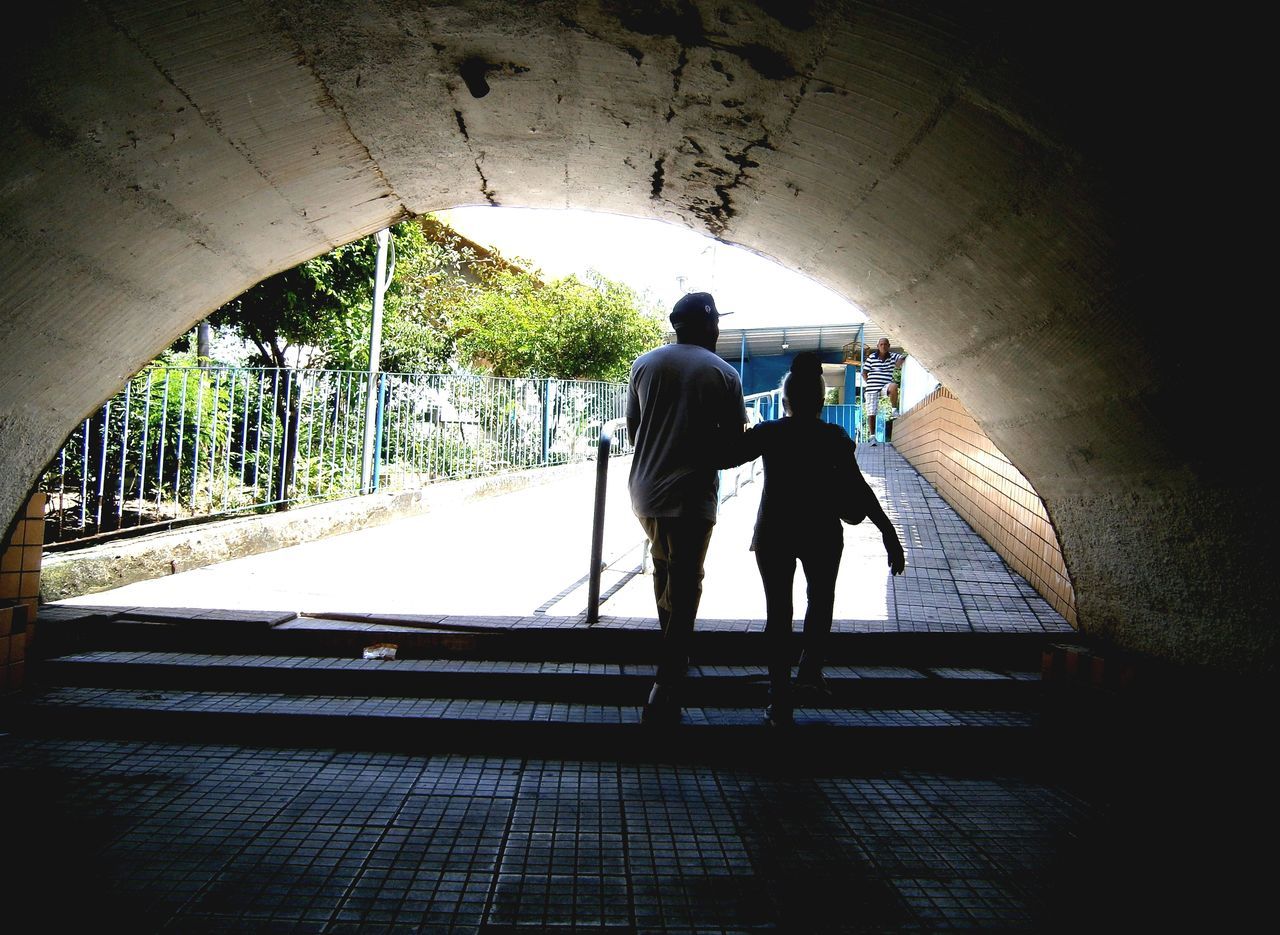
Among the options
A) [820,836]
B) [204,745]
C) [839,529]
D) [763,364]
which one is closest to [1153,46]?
[839,529]

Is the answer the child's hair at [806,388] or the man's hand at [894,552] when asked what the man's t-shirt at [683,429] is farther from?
the man's hand at [894,552]

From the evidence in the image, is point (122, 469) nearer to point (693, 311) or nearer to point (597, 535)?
point (597, 535)

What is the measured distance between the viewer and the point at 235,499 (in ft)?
21.1

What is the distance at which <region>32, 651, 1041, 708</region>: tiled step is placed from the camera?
3359 millimetres

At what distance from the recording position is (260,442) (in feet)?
21.7

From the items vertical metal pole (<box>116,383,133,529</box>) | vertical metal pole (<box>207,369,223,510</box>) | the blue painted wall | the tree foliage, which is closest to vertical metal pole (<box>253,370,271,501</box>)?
vertical metal pole (<box>207,369,223,510</box>)

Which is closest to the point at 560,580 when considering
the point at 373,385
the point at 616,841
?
the point at 616,841

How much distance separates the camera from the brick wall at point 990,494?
4645 millimetres

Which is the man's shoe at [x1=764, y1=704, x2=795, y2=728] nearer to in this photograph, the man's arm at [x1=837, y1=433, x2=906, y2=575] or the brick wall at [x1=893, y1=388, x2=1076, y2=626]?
the man's arm at [x1=837, y1=433, x2=906, y2=575]

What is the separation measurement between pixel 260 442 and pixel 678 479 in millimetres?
5251

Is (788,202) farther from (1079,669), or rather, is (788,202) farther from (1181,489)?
(1079,669)

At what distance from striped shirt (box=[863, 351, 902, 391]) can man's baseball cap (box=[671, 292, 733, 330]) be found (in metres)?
8.98

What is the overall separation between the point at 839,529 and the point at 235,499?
5707mm

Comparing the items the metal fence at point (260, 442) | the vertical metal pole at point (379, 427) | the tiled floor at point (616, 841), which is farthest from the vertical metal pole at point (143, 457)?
the tiled floor at point (616, 841)
